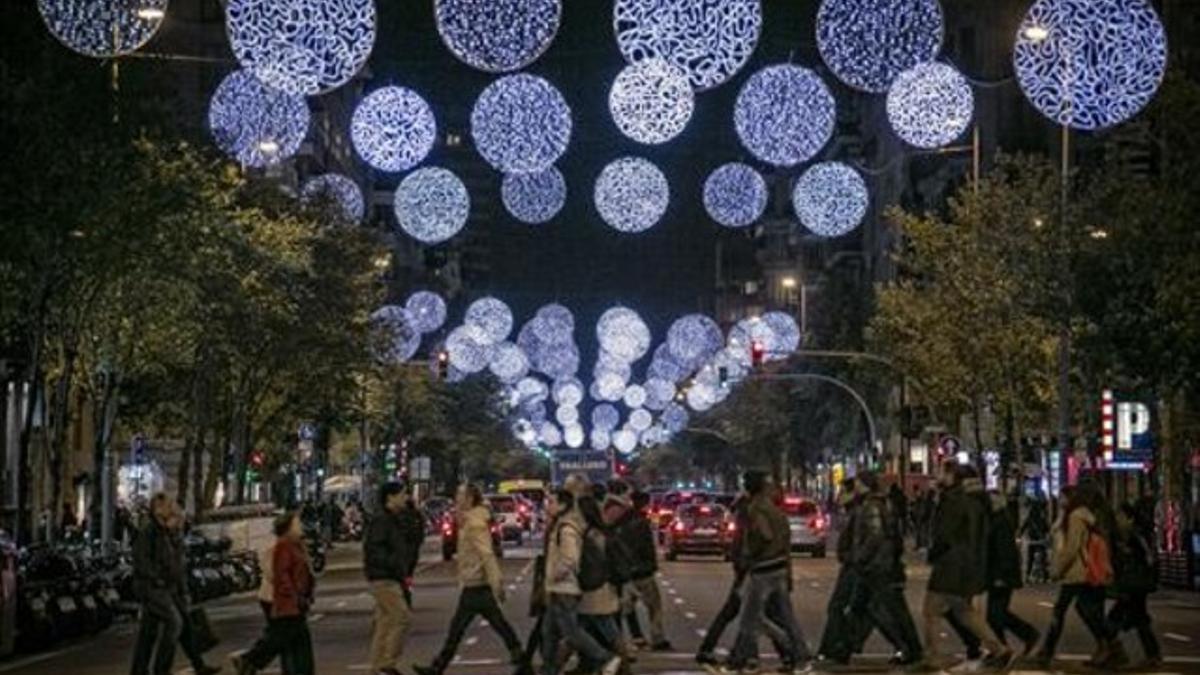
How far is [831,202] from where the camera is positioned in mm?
85438

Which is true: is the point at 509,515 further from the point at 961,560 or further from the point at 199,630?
the point at 961,560

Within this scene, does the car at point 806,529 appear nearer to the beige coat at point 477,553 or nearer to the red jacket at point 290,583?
the beige coat at point 477,553

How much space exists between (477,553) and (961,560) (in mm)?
4719

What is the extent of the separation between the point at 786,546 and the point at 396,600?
158 inches

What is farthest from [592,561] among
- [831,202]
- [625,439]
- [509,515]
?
[625,439]

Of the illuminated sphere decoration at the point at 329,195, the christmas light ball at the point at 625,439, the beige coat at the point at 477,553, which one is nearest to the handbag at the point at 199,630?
the beige coat at the point at 477,553

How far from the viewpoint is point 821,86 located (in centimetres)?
4722

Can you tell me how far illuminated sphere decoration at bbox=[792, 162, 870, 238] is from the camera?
83262 millimetres

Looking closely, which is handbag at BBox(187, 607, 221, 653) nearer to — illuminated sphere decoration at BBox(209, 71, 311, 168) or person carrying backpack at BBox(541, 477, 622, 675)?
person carrying backpack at BBox(541, 477, 622, 675)

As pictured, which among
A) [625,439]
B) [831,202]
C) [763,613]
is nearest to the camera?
[763,613]

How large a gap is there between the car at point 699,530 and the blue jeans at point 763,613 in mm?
38416

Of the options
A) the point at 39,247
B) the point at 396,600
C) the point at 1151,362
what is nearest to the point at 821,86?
the point at 1151,362

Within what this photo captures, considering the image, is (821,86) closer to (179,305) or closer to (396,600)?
(179,305)

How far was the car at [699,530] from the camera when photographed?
2484 inches
